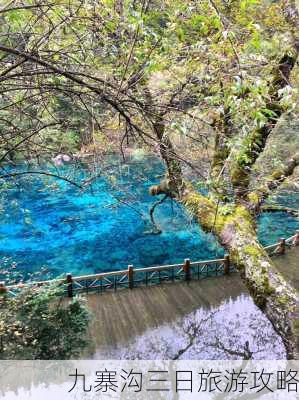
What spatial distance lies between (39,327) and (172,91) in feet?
12.2

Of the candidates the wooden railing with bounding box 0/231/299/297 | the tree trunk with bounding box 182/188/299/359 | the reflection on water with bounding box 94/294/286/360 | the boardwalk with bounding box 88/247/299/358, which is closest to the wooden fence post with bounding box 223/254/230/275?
the wooden railing with bounding box 0/231/299/297

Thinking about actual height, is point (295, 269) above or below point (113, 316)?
above

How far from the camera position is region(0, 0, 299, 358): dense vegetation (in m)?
2.00

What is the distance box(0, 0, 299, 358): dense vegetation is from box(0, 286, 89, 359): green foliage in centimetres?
183

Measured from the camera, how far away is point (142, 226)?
15367 mm

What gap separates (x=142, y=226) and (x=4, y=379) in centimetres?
1045

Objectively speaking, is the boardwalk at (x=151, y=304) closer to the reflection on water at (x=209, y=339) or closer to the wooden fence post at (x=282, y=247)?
the reflection on water at (x=209, y=339)

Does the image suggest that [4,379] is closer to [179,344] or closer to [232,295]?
[179,344]

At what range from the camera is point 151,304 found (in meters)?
8.48

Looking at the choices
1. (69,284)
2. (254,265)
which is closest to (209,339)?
(69,284)

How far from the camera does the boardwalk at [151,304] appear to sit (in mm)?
7426

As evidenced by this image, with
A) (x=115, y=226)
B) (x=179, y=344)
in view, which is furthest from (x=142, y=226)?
(x=179, y=344)

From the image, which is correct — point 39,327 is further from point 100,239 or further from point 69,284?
point 100,239

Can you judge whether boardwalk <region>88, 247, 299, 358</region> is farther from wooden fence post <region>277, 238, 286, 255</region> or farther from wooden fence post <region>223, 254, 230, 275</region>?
wooden fence post <region>277, 238, 286, 255</region>
